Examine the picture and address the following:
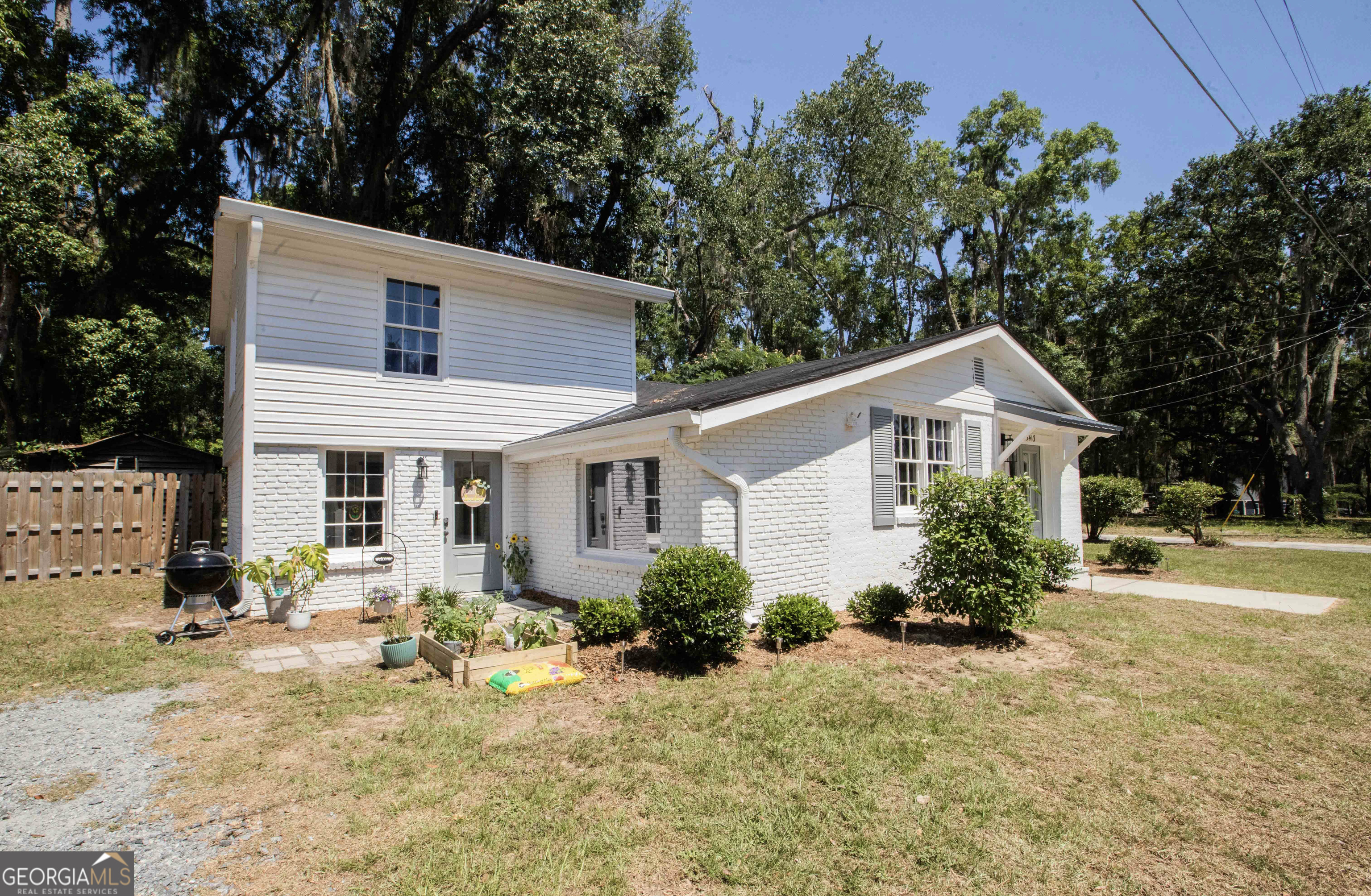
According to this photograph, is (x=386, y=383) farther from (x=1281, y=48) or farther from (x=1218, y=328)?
(x=1218, y=328)

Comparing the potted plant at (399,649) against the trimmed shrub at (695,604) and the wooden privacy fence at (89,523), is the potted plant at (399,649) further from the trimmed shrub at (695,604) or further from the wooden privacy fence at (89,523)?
the wooden privacy fence at (89,523)

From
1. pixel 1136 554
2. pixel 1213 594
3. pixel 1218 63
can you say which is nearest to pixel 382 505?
pixel 1218 63

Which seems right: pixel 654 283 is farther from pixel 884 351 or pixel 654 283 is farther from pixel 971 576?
pixel 971 576

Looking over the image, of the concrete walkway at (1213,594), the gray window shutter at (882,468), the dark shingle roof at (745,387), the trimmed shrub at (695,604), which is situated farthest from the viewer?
the gray window shutter at (882,468)

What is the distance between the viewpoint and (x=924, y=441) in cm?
990

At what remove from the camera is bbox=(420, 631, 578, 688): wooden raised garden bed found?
5605 mm

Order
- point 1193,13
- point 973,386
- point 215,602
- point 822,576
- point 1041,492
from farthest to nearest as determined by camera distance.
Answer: point 1041,492, point 973,386, point 822,576, point 215,602, point 1193,13

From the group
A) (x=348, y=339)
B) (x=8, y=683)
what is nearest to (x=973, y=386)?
(x=348, y=339)

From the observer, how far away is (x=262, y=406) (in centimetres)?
820

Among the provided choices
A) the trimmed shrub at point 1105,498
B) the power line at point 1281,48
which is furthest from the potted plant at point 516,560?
the trimmed shrub at point 1105,498

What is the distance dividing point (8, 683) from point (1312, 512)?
33.3 meters

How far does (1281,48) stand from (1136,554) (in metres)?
7.95

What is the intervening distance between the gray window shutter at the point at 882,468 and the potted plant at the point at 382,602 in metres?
6.53

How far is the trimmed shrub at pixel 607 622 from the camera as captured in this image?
6.62m
